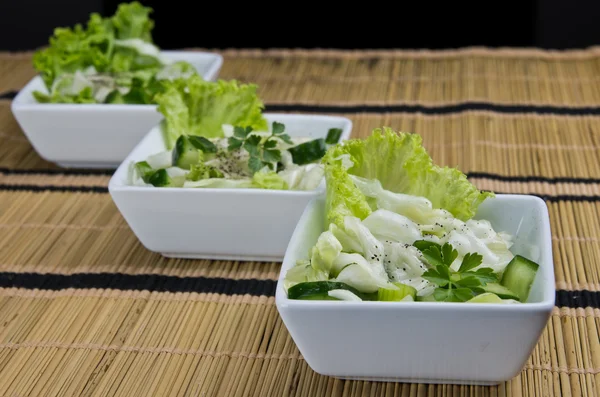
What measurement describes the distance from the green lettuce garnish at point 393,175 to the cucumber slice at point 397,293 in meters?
0.20

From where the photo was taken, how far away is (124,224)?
214 cm

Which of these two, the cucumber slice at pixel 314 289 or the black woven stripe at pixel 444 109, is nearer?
the cucumber slice at pixel 314 289

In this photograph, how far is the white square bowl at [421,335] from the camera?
1324mm

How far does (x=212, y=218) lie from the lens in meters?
1.87

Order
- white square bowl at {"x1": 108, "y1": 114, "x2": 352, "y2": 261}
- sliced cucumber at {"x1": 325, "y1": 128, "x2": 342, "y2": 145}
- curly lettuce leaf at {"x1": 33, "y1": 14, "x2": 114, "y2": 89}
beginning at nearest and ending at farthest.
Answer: white square bowl at {"x1": 108, "y1": 114, "x2": 352, "y2": 261}
sliced cucumber at {"x1": 325, "y1": 128, "x2": 342, "y2": 145}
curly lettuce leaf at {"x1": 33, "y1": 14, "x2": 114, "y2": 89}

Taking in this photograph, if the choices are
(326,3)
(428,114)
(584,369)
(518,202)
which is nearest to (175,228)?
(518,202)

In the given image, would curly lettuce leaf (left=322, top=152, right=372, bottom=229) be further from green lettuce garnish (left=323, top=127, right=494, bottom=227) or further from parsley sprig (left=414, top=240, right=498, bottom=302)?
parsley sprig (left=414, top=240, right=498, bottom=302)

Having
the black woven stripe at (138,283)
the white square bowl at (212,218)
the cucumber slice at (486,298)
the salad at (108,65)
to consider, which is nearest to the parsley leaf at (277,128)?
the white square bowl at (212,218)

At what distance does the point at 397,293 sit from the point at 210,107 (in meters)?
0.93

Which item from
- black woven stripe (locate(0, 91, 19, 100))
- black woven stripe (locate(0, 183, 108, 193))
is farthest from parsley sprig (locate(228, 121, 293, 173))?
black woven stripe (locate(0, 91, 19, 100))

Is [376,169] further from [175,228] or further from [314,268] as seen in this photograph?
[175,228]

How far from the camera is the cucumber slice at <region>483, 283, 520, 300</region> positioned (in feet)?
4.69

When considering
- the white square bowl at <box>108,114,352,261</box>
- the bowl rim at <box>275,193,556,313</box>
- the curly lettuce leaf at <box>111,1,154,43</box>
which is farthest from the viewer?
the curly lettuce leaf at <box>111,1,154,43</box>

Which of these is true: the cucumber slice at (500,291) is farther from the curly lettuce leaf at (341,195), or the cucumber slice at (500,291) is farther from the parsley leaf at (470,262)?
the curly lettuce leaf at (341,195)
